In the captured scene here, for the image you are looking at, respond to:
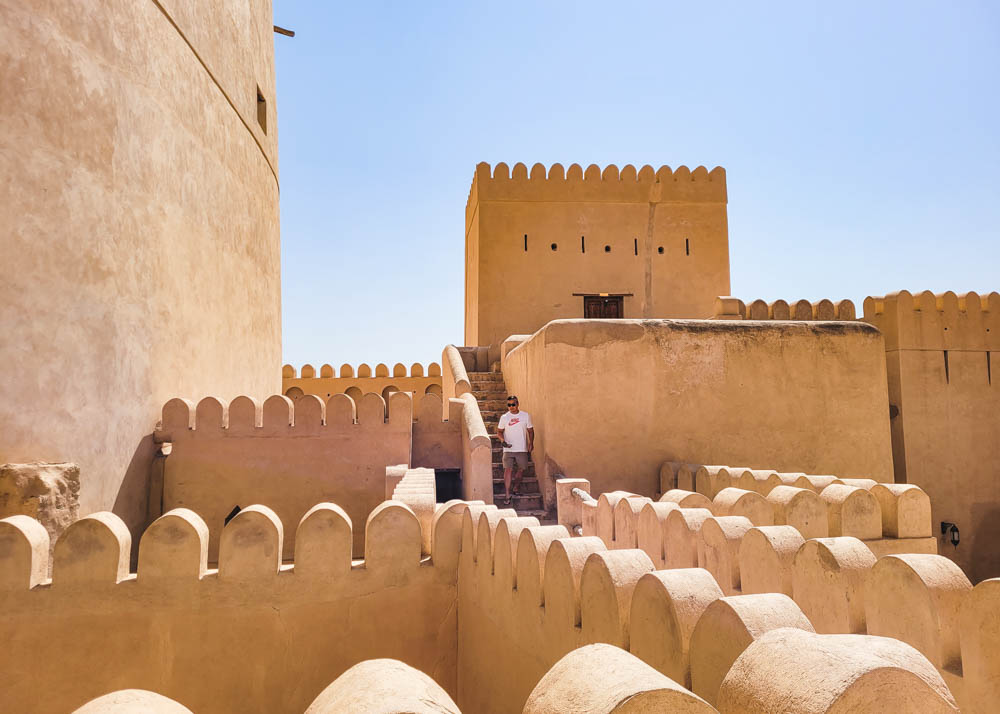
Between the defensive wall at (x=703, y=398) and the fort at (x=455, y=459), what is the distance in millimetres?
30

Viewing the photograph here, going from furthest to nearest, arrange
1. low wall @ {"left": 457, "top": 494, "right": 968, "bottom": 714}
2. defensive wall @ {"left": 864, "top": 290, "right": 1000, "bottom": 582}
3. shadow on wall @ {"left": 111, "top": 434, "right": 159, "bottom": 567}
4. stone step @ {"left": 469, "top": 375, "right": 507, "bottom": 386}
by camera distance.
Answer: stone step @ {"left": 469, "top": 375, "right": 507, "bottom": 386}
defensive wall @ {"left": 864, "top": 290, "right": 1000, "bottom": 582}
shadow on wall @ {"left": 111, "top": 434, "right": 159, "bottom": 567}
low wall @ {"left": 457, "top": 494, "right": 968, "bottom": 714}

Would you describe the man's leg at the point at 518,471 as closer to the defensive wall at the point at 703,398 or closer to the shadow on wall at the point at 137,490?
the defensive wall at the point at 703,398

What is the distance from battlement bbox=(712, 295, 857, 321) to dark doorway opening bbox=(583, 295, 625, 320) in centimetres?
477

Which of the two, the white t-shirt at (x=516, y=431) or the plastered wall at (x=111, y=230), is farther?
the white t-shirt at (x=516, y=431)

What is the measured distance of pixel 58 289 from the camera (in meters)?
6.29

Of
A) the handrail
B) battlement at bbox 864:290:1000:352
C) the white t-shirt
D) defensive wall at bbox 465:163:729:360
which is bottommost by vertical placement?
the handrail

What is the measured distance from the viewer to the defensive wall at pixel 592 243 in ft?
44.7

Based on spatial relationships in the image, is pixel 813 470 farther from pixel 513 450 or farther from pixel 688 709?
pixel 688 709

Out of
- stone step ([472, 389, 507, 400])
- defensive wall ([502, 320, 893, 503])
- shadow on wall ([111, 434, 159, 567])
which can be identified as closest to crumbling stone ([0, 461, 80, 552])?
shadow on wall ([111, 434, 159, 567])

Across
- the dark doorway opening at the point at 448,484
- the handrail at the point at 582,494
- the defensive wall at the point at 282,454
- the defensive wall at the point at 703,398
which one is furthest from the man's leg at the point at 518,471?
the dark doorway opening at the point at 448,484

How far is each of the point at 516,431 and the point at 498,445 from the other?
1.42 m

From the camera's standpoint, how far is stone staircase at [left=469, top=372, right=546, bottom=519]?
6.57m

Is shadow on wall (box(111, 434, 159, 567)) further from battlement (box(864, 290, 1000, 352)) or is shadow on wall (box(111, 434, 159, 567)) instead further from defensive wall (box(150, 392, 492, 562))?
battlement (box(864, 290, 1000, 352))

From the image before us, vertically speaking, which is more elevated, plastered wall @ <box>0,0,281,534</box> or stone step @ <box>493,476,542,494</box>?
plastered wall @ <box>0,0,281,534</box>
